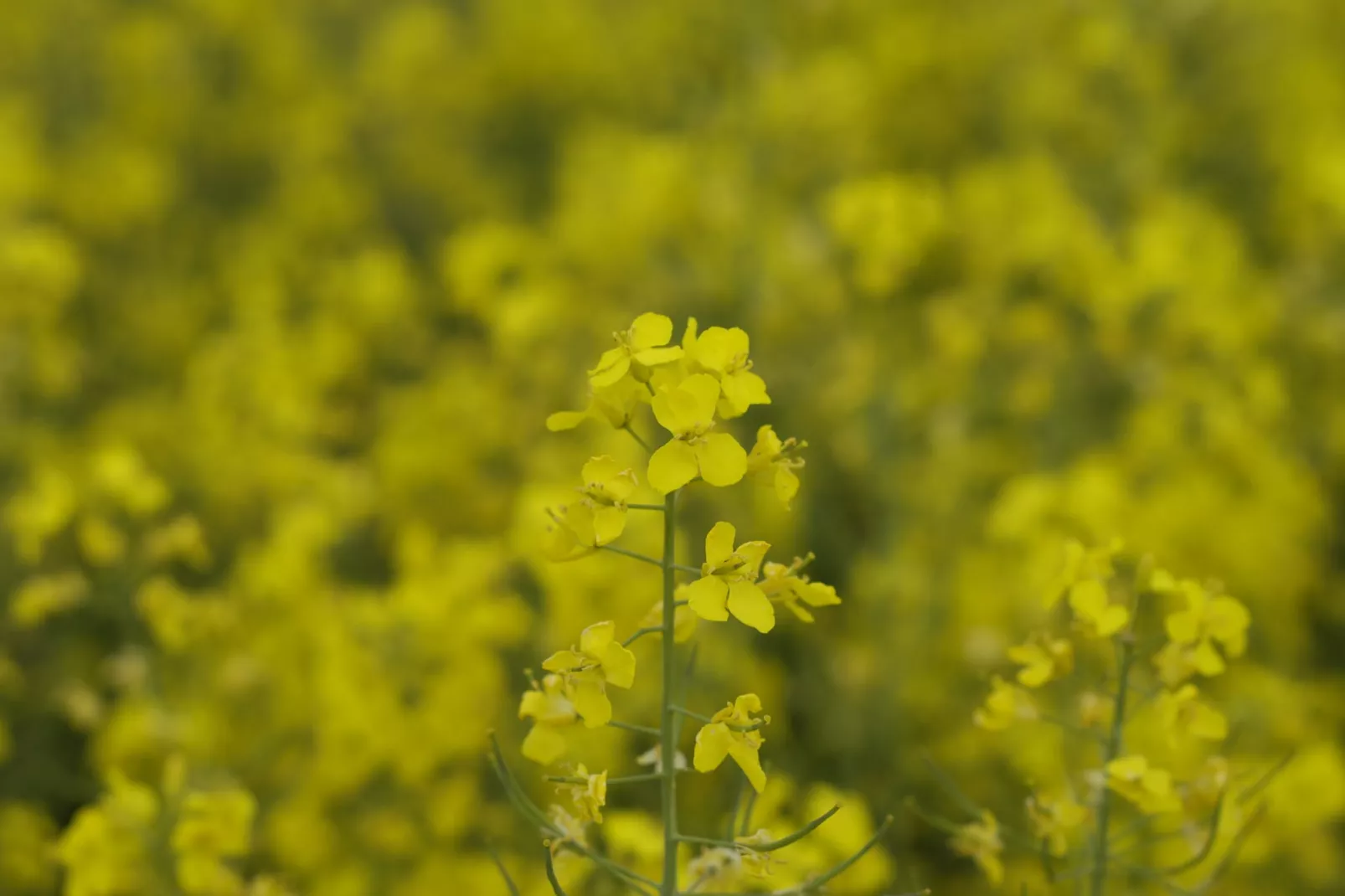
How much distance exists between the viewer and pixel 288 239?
4.68 metres

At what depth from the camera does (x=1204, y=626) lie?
141 cm

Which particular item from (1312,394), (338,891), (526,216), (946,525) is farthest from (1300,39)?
(338,891)

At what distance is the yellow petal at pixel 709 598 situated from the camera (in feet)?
3.66

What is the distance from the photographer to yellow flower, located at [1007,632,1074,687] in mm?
1423

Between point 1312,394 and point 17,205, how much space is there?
3792 millimetres

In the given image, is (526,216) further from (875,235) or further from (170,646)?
(170,646)

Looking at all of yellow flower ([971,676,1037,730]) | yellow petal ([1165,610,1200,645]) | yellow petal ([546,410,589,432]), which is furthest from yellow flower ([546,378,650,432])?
yellow petal ([1165,610,1200,645])

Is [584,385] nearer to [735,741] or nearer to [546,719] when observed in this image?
[546,719]

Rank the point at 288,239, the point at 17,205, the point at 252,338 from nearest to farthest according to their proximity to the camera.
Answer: the point at 252,338, the point at 17,205, the point at 288,239

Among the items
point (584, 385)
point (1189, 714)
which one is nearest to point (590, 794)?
point (1189, 714)

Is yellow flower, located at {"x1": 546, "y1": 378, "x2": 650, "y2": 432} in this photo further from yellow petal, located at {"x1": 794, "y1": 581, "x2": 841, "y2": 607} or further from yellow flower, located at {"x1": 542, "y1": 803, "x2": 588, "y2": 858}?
yellow flower, located at {"x1": 542, "y1": 803, "x2": 588, "y2": 858}

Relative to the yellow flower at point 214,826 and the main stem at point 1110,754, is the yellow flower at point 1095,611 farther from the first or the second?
the yellow flower at point 214,826

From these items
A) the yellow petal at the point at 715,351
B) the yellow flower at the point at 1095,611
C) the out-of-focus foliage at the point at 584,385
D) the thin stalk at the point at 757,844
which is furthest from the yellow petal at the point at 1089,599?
the out-of-focus foliage at the point at 584,385

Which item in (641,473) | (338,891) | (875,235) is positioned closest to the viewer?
(338,891)
